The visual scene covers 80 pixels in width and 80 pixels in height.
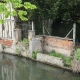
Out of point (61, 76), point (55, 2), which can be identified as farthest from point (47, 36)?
point (61, 76)

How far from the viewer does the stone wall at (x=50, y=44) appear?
36.1ft

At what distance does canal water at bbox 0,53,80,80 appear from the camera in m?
9.39

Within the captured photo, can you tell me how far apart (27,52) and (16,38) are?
145cm

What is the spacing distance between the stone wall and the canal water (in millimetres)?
1031

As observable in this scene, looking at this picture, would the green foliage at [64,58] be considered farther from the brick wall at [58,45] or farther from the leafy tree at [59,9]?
the leafy tree at [59,9]

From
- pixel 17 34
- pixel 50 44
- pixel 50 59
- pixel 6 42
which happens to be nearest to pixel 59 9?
pixel 50 44

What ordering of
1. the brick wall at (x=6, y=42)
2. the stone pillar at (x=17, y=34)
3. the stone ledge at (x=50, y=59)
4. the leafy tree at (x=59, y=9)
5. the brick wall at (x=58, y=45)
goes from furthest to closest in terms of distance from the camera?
the brick wall at (x=6, y=42)
the stone pillar at (x=17, y=34)
the brick wall at (x=58, y=45)
the stone ledge at (x=50, y=59)
the leafy tree at (x=59, y=9)

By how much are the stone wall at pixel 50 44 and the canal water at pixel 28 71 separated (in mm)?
1031

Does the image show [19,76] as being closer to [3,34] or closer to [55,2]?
[55,2]

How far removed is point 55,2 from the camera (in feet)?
34.0

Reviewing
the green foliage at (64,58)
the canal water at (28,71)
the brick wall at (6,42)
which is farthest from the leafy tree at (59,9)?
the brick wall at (6,42)

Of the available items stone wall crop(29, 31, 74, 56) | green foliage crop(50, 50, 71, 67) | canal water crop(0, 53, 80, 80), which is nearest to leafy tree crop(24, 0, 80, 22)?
stone wall crop(29, 31, 74, 56)

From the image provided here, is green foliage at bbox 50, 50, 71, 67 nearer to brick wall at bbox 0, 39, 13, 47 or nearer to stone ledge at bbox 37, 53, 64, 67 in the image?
stone ledge at bbox 37, 53, 64, 67

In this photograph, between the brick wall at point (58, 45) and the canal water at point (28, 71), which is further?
the brick wall at point (58, 45)
